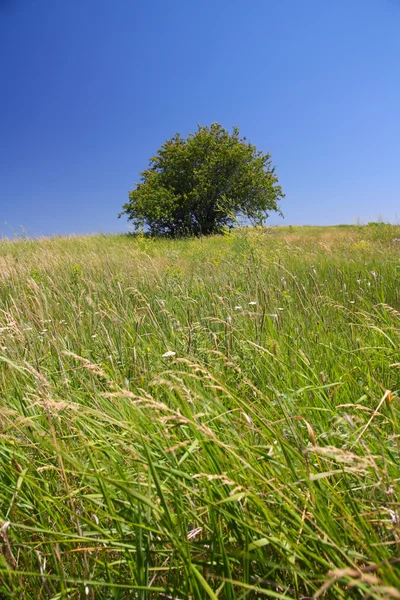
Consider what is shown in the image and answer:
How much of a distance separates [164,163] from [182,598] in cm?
2516

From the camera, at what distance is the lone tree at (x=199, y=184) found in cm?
2248

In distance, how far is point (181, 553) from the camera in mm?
818

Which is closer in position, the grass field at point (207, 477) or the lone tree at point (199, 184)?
the grass field at point (207, 477)

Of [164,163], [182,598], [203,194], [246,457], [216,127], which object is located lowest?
[182,598]

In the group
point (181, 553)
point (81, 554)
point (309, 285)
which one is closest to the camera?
point (181, 553)

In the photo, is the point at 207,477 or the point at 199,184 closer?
the point at 207,477

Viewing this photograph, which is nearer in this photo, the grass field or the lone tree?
the grass field

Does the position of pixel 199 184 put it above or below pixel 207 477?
above

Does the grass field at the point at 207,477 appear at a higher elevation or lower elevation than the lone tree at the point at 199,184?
lower

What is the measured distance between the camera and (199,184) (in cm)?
2298

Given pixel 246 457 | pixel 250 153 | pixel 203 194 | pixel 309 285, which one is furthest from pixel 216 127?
pixel 246 457

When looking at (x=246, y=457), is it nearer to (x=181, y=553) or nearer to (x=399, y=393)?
(x=181, y=553)

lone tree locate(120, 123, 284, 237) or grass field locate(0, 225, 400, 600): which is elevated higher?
lone tree locate(120, 123, 284, 237)

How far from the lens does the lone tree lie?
2248cm
